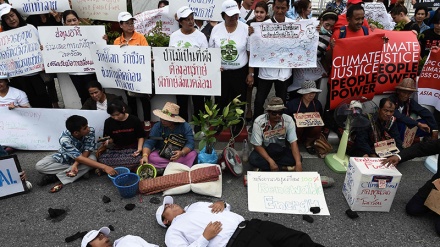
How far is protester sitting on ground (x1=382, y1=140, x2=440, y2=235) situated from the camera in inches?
142

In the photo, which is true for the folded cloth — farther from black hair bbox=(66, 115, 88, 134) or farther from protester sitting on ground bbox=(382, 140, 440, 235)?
protester sitting on ground bbox=(382, 140, 440, 235)

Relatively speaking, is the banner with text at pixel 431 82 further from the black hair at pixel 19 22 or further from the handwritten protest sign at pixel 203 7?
the black hair at pixel 19 22

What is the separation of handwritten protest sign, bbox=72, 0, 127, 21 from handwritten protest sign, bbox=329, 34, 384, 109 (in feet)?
12.9

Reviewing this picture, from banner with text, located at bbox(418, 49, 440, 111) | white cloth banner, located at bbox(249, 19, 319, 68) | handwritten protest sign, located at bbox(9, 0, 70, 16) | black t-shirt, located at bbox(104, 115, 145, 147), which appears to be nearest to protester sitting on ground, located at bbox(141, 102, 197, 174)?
black t-shirt, located at bbox(104, 115, 145, 147)

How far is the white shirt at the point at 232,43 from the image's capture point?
4.86 m

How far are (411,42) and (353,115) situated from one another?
1.81 metres

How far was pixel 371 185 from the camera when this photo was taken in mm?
3656

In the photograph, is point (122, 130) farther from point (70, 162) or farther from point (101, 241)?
point (101, 241)

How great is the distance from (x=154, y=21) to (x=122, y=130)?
107 inches

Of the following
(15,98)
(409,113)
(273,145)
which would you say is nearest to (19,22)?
(15,98)

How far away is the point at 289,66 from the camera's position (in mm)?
4973

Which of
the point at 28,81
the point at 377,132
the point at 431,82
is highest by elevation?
the point at 431,82

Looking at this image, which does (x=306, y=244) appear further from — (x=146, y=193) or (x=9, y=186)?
(x=9, y=186)

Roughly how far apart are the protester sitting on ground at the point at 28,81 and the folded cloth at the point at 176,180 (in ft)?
9.84
